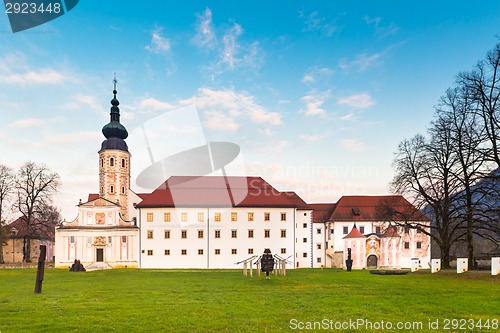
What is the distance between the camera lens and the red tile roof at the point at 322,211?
54.0 metres

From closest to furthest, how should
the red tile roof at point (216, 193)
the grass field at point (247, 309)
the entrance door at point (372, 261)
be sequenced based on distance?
the grass field at point (247, 309), the entrance door at point (372, 261), the red tile roof at point (216, 193)

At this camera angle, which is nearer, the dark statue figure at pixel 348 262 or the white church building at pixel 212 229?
the dark statue figure at pixel 348 262

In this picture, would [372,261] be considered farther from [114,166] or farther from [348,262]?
[114,166]

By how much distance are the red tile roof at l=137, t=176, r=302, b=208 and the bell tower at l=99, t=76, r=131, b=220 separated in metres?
4.44

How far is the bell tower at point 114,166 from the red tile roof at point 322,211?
24929 millimetres

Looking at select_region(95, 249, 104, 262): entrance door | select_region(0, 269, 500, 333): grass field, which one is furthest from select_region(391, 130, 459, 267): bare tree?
select_region(95, 249, 104, 262): entrance door

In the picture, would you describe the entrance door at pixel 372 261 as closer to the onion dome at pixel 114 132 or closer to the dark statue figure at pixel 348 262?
the dark statue figure at pixel 348 262

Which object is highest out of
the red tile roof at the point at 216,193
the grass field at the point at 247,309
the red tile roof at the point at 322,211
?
the red tile roof at the point at 216,193

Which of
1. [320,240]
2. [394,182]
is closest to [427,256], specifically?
[320,240]

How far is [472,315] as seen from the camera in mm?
12219

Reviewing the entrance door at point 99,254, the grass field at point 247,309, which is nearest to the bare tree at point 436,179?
the grass field at point 247,309

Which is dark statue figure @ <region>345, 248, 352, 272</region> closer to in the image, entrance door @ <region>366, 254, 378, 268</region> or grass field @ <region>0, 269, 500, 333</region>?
entrance door @ <region>366, 254, 378, 268</region>

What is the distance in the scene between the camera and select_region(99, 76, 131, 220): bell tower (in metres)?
52.4

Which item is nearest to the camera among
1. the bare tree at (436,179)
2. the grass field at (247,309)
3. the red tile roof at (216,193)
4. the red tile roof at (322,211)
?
the grass field at (247,309)
